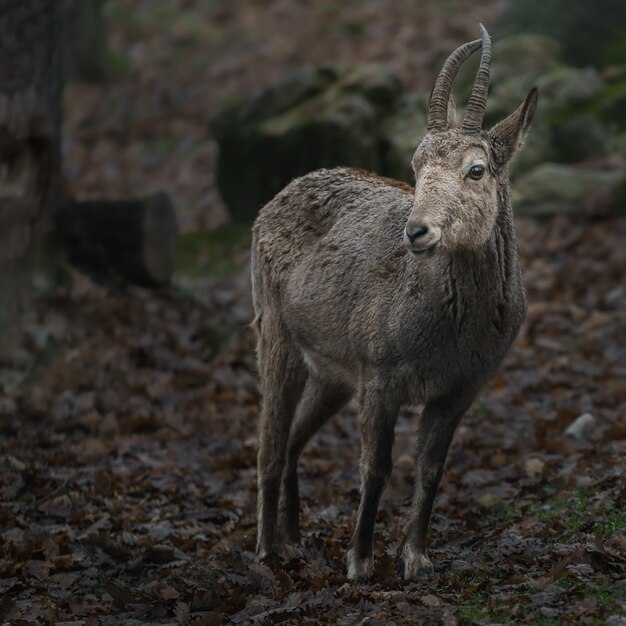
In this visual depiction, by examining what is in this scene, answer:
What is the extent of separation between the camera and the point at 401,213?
6.66 meters

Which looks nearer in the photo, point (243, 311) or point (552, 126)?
point (243, 311)

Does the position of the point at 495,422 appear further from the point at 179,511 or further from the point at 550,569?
the point at 550,569

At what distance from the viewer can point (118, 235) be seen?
37.5ft

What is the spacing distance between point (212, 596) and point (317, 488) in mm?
2453

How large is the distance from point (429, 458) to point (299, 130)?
317 inches

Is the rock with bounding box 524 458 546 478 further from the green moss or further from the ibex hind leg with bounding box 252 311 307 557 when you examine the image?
the green moss

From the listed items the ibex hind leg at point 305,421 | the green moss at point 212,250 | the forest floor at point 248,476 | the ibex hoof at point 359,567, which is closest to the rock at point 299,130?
the green moss at point 212,250

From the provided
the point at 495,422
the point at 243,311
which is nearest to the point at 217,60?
the point at 243,311

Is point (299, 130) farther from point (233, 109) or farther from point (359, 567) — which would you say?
point (359, 567)

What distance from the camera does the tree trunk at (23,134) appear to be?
9.52 meters

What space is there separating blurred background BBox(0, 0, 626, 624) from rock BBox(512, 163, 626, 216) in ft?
0.09

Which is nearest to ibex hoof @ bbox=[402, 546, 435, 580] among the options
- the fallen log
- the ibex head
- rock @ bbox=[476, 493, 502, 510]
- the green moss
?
rock @ bbox=[476, 493, 502, 510]

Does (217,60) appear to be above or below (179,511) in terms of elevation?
above

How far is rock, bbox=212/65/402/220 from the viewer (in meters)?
13.8
